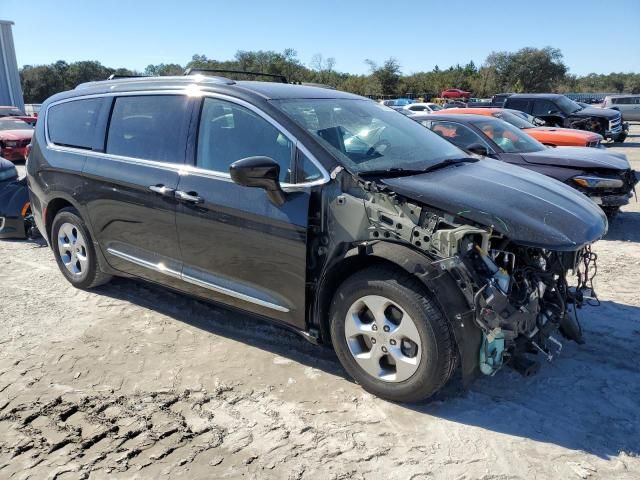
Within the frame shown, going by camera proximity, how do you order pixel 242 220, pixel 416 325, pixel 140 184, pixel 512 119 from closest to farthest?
pixel 416 325 < pixel 242 220 < pixel 140 184 < pixel 512 119

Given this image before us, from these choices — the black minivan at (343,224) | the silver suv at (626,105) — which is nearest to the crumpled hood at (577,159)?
the black minivan at (343,224)

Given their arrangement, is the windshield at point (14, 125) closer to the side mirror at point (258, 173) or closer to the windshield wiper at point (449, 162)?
the side mirror at point (258, 173)

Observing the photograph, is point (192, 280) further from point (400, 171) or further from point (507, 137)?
point (507, 137)

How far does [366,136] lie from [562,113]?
52.3 feet

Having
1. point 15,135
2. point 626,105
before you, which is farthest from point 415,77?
point 15,135

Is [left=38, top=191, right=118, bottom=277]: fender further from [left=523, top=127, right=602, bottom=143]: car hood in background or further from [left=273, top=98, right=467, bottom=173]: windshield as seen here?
[left=523, top=127, right=602, bottom=143]: car hood in background

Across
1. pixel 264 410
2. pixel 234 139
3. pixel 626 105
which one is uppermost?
pixel 234 139

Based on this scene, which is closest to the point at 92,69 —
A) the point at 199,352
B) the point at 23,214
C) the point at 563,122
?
the point at 563,122

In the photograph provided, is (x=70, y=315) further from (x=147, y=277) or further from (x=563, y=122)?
(x=563, y=122)

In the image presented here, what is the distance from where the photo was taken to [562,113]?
685 inches

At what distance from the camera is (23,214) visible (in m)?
6.90

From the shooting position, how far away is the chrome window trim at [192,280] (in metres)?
3.55

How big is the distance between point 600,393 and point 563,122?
627 inches

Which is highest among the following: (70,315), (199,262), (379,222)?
(379,222)
